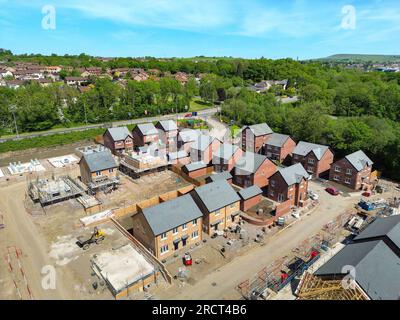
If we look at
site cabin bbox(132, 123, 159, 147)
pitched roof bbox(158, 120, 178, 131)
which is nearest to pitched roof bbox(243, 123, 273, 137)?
pitched roof bbox(158, 120, 178, 131)

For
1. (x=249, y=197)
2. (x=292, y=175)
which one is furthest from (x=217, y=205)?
(x=292, y=175)

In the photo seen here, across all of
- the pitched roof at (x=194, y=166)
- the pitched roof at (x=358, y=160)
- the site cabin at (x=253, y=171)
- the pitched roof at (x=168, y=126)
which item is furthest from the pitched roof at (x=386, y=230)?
the pitched roof at (x=168, y=126)

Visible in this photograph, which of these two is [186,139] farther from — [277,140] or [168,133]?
[277,140]

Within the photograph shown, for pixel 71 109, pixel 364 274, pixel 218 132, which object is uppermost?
pixel 71 109

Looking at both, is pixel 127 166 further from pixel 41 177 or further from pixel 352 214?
pixel 352 214

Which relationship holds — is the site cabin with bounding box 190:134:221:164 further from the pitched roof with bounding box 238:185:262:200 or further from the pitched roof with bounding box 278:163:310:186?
the pitched roof with bounding box 278:163:310:186

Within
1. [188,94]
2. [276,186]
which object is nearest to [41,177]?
[276,186]
